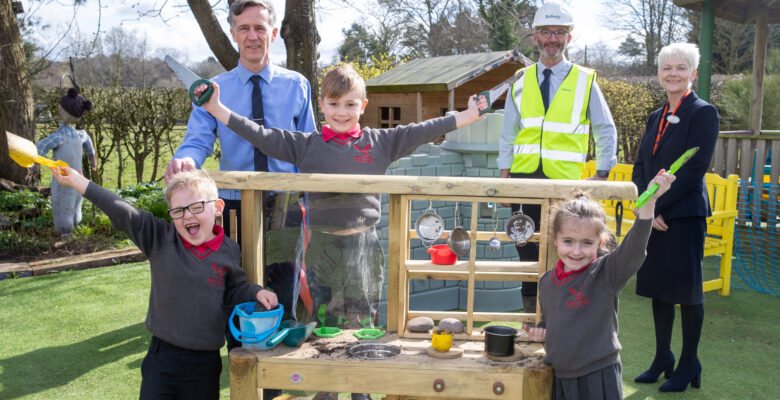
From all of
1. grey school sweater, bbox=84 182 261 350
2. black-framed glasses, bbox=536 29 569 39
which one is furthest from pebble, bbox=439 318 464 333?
black-framed glasses, bbox=536 29 569 39

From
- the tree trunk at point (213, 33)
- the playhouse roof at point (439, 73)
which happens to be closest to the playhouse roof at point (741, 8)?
the playhouse roof at point (439, 73)

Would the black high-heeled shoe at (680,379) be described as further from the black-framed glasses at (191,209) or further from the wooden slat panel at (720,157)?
the wooden slat panel at (720,157)

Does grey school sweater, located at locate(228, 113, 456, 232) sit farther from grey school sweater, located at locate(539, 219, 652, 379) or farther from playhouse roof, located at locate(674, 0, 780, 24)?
playhouse roof, located at locate(674, 0, 780, 24)

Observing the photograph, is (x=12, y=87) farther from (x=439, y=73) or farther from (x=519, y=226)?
(x=519, y=226)

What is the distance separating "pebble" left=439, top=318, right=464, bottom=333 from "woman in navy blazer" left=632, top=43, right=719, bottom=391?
1375 mm

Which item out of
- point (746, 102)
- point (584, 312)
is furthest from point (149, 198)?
point (746, 102)

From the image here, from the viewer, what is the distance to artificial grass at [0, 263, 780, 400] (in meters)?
3.46

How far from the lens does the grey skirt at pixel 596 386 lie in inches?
84.4

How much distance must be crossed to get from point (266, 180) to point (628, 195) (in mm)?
1382

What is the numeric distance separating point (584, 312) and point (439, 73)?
8.79m

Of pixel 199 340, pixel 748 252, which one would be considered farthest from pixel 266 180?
pixel 748 252

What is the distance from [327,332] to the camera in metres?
2.50

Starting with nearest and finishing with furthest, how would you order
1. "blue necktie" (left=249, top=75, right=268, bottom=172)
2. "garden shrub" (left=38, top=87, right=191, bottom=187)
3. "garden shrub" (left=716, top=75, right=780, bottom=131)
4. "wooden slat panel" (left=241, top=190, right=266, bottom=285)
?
"wooden slat panel" (left=241, top=190, right=266, bottom=285)
"blue necktie" (left=249, top=75, right=268, bottom=172)
"garden shrub" (left=38, top=87, right=191, bottom=187)
"garden shrub" (left=716, top=75, right=780, bottom=131)

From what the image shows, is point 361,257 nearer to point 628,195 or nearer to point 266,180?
point 266,180
